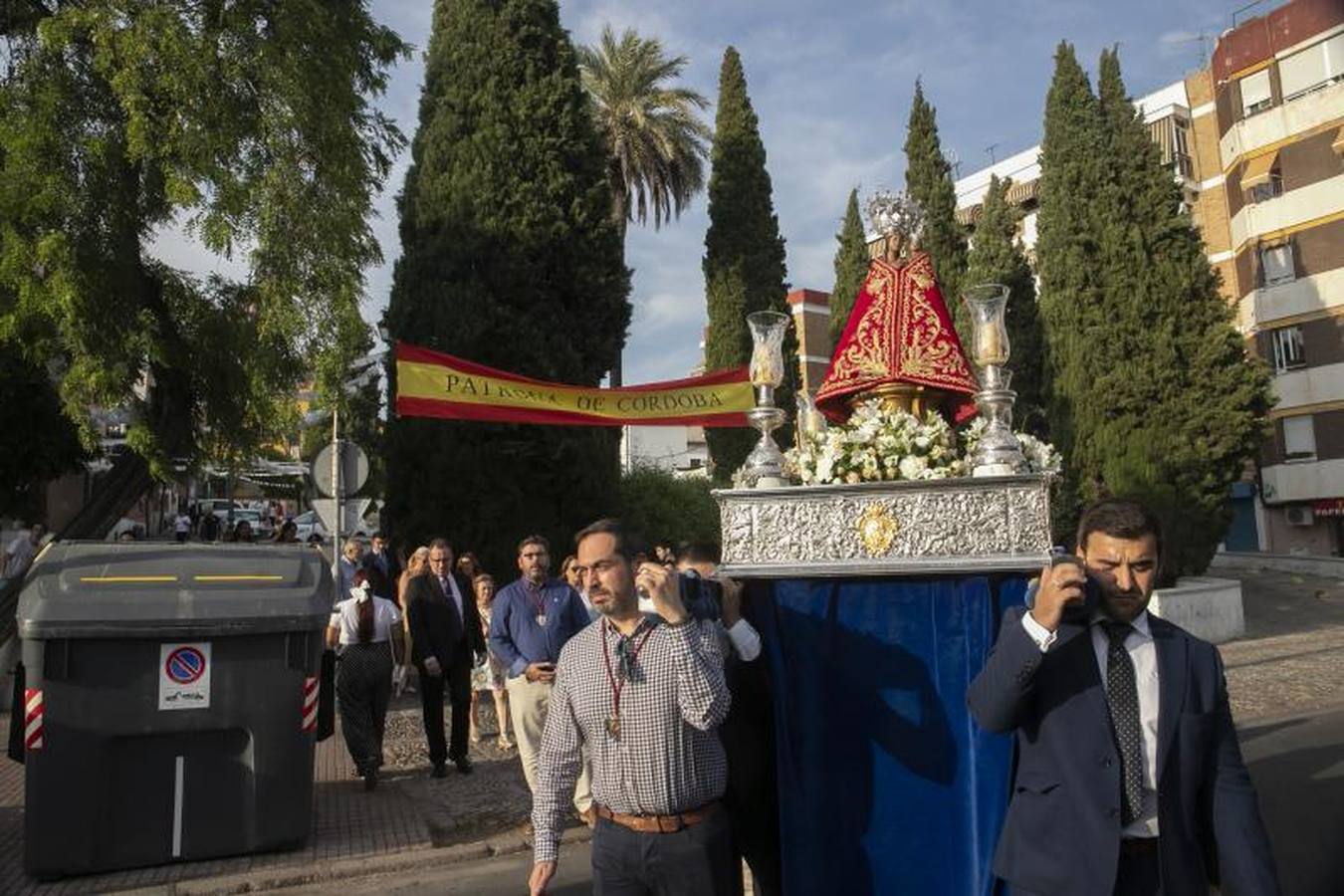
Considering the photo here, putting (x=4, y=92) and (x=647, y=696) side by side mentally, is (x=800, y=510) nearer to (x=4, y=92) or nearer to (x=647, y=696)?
(x=647, y=696)

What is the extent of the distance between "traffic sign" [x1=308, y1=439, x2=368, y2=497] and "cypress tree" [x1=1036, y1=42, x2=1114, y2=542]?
13007mm

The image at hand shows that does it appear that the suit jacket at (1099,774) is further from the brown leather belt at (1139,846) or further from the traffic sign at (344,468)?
the traffic sign at (344,468)

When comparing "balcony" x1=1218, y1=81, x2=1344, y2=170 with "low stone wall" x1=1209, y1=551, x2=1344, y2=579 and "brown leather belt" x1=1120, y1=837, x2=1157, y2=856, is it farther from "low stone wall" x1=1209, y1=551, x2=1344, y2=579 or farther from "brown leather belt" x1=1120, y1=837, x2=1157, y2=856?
"brown leather belt" x1=1120, y1=837, x2=1157, y2=856

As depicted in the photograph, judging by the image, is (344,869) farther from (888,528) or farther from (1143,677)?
(1143,677)

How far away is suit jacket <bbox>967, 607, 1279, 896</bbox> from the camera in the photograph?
8.25ft

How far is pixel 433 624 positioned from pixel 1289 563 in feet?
88.9

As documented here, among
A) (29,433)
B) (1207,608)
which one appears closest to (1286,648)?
(1207,608)

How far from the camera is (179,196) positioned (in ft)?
32.9

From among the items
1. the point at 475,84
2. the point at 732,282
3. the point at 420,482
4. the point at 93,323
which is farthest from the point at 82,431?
the point at 732,282

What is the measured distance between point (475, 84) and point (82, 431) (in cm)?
756

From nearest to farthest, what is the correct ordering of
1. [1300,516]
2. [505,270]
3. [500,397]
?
1. [500,397]
2. [505,270]
3. [1300,516]

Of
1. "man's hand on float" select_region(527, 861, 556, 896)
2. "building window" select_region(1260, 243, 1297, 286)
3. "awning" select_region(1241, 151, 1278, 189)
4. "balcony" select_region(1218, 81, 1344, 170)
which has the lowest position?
"man's hand on float" select_region(527, 861, 556, 896)

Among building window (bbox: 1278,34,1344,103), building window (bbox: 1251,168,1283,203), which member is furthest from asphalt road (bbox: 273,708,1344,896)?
building window (bbox: 1278,34,1344,103)

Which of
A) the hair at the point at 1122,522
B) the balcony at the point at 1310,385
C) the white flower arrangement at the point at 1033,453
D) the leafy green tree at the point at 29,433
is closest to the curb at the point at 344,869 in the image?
the white flower arrangement at the point at 1033,453
